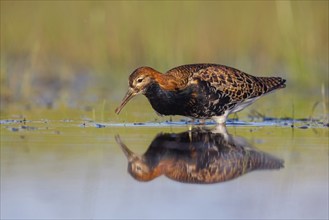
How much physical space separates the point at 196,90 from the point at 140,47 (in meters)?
5.92

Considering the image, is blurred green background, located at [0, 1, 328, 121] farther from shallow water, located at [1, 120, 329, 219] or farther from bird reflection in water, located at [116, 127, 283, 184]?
bird reflection in water, located at [116, 127, 283, 184]

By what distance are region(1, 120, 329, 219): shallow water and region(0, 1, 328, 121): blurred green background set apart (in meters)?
3.04

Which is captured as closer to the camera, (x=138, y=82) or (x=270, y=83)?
(x=138, y=82)

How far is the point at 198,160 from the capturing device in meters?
8.30

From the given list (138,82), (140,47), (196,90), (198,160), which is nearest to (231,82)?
(196,90)

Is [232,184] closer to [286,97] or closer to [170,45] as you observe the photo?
[286,97]

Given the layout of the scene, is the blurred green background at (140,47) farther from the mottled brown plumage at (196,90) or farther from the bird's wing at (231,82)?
the mottled brown plumage at (196,90)

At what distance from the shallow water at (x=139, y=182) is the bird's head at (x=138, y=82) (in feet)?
1.76

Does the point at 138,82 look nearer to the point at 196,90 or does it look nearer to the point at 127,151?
the point at 196,90

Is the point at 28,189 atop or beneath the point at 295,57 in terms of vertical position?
beneath

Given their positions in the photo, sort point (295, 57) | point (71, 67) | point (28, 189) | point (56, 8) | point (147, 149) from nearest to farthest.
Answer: point (28, 189), point (147, 149), point (295, 57), point (71, 67), point (56, 8)

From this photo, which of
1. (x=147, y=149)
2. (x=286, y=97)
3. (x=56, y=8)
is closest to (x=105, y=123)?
(x=147, y=149)

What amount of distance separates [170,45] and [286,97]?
8.35 ft

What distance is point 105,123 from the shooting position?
11375 mm
